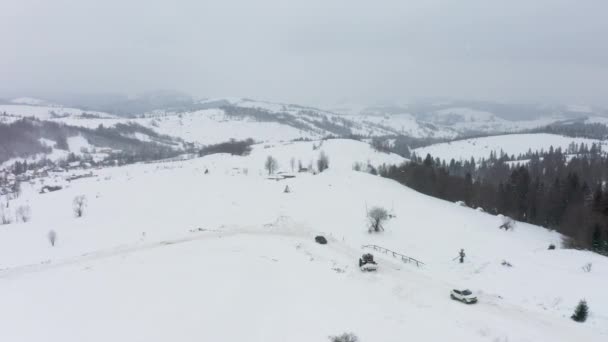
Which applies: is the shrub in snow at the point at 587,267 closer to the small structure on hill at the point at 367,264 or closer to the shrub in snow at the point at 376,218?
the small structure on hill at the point at 367,264

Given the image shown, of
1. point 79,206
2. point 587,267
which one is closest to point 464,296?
point 587,267

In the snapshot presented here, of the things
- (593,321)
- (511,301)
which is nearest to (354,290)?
(511,301)

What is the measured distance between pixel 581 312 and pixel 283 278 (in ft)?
75.1

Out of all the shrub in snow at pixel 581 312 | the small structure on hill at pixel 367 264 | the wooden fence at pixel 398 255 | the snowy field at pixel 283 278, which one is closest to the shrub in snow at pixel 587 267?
the snowy field at pixel 283 278

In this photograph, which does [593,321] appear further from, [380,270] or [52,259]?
[52,259]

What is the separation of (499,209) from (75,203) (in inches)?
3447

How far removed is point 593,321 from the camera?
24188 millimetres

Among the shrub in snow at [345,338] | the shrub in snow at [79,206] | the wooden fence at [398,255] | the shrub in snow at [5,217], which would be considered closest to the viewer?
the shrub in snow at [345,338]

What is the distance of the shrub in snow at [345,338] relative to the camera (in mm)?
22091


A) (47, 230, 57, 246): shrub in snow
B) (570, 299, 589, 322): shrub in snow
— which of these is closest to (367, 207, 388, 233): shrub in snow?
(570, 299, 589, 322): shrub in snow

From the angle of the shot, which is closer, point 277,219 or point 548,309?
point 548,309

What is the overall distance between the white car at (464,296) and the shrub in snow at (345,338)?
421 inches

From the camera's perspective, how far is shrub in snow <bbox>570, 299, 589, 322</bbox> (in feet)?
79.8

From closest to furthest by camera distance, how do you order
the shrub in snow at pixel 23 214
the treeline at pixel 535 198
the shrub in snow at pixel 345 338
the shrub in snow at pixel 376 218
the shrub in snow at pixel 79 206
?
the shrub in snow at pixel 345 338
the shrub in snow at pixel 376 218
the treeline at pixel 535 198
the shrub in snow at pixel 79 206
the shrub in snow at pixel 23 214
